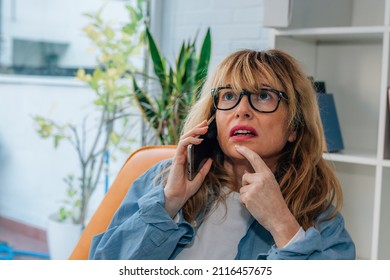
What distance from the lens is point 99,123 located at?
2873mm

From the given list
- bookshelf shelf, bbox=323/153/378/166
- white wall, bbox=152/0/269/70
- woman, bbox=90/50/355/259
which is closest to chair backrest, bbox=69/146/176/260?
woman, bbox=90/50/355/259

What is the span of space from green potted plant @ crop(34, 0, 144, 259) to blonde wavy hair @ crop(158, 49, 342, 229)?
1.38 meters

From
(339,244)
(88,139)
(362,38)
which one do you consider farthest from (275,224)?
(88,139)

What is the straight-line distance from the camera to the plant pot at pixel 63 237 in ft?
8.54

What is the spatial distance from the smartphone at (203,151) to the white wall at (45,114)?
133 centimetres

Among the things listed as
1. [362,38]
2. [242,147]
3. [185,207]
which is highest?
[362,38]

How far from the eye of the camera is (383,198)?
5.22 feet

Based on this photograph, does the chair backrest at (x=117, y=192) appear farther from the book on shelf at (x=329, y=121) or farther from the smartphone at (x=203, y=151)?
the book on shelf at (x=329, y=121)

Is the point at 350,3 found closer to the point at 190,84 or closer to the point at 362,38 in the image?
the point at 362,38

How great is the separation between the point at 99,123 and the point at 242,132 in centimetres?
185

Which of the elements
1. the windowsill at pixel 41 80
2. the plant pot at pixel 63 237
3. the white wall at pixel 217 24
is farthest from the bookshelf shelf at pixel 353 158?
the windowsill at pixel 41 80

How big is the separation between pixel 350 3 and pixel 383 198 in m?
0.73

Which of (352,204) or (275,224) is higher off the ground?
(275,224)

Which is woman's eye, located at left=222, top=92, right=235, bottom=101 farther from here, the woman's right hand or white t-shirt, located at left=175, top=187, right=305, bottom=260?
white t-shirt, located at left=175, top=187, right=305, bottom=260
